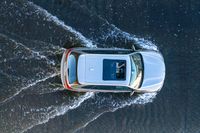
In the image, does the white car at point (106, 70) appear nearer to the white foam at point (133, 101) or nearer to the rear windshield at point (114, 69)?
the rear windshield at point (114, 69)

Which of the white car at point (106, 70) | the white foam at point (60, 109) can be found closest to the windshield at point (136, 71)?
the white car at point (106, 70)

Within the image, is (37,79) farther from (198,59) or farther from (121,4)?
(198,59)

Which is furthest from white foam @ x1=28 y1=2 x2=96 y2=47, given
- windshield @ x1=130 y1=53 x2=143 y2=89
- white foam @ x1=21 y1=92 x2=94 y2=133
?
white foam @ x1=21 y1=92 x2=94 y2=133

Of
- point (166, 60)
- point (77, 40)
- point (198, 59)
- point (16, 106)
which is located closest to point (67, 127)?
point (16, 106)

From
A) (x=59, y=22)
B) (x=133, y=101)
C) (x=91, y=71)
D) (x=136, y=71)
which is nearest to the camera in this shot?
(x=91, y=71)

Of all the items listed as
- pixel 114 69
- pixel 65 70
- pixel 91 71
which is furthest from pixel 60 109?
pixel 114 69

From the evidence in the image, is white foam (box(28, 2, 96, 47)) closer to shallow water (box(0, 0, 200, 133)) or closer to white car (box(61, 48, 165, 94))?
shallow water (box(0, 0, 200, 133))

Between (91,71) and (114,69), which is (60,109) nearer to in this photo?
(91,71)
